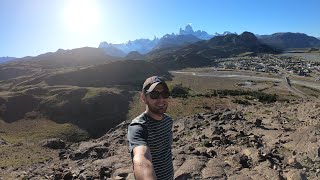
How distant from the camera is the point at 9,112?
73.2 meters

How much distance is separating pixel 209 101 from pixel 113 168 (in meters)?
63.2

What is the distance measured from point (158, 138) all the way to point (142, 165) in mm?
1579

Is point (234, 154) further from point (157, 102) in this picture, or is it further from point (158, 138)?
point (157, 102)

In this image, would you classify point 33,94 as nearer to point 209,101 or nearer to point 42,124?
point 42,124

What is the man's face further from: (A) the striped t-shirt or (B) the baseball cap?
(A) the striped t-shirt

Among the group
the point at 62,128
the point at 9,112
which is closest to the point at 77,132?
the point at 62,128

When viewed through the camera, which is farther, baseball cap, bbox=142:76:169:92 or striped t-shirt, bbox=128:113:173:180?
baseball cap, bbox=142:76:169:92

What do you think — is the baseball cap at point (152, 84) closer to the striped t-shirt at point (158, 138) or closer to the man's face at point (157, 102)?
the man's face at point (157, 102)

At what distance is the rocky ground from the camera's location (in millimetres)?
14906

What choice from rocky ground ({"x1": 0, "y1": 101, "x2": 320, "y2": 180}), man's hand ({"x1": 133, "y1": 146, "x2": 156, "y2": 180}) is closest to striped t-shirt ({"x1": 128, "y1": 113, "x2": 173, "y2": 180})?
man's hand ({"x1": 133, "y1": 146, "x2": 156, "y2": 180})

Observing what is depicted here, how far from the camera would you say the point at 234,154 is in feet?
57.6

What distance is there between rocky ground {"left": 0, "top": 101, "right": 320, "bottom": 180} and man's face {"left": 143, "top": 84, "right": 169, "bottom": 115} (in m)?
8.44

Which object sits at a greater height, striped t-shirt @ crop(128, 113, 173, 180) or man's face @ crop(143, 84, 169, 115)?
man's face @ crop(143, 84, 169, 115)

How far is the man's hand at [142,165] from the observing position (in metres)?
4.61
